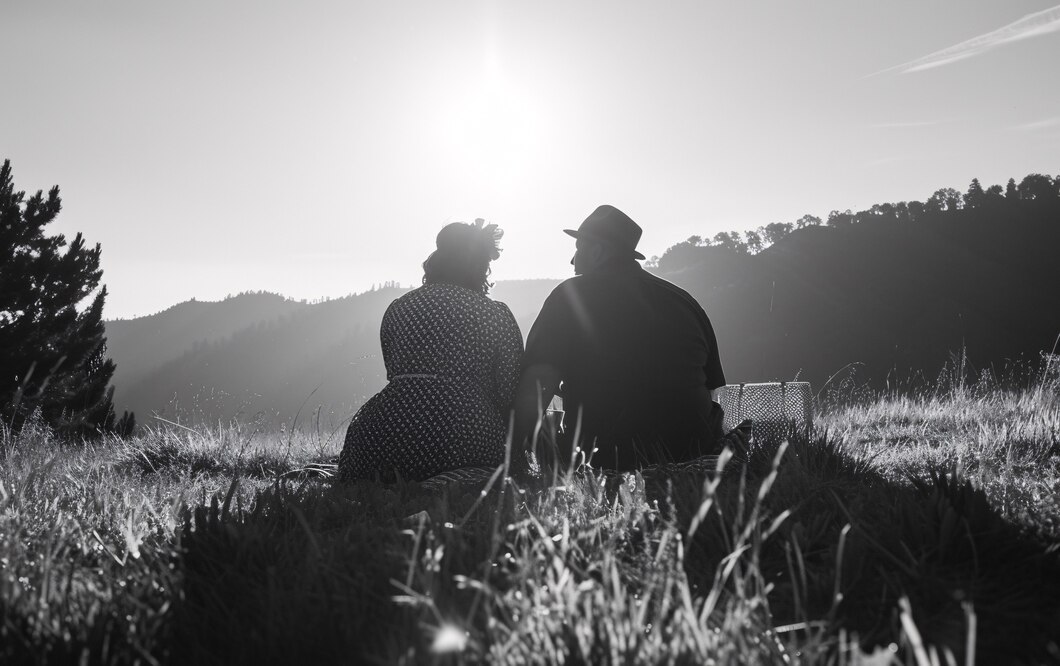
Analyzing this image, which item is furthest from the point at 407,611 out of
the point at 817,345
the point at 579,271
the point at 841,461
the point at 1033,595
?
the point at 817,345

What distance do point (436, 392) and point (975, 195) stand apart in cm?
9623

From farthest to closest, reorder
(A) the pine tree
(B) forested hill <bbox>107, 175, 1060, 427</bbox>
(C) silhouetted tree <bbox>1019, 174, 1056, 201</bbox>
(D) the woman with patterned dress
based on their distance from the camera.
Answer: (C) silhouetted tree <bbox>1019, 174, 1056, 201</bbox>
(B) forested hill <bbox>107, 175, 1060, 427</bbox>
(A) the pine tree
(D) the woman with patterned dress

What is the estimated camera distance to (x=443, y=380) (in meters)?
4.02

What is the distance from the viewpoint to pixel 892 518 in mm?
1831

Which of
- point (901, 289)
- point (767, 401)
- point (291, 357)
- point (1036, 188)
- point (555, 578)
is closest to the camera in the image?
point (555, 578)

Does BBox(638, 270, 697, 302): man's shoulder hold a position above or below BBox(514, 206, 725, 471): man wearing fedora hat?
above

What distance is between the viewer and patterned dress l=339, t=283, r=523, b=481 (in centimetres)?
390

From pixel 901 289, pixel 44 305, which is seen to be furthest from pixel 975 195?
pixel 44 305

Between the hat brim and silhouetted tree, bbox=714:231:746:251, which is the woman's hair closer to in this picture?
the hat brim

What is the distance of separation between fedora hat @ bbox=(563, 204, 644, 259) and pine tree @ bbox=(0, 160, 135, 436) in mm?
18681

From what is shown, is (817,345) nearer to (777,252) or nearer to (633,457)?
(777,252)

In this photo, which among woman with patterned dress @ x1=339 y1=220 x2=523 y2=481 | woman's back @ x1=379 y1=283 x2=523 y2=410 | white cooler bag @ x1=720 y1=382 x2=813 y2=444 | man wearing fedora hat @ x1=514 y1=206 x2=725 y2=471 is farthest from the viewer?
white cooler bag @ x1=720 y1=382 x2=813 y2=444

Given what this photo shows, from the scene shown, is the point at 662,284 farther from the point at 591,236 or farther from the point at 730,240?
the point at 730,240

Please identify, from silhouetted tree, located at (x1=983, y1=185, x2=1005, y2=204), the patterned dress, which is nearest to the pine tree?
the patterned dress
